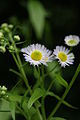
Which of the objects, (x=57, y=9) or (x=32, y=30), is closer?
(x=32, y=30)

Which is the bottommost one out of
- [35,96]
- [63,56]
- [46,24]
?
[35,96]

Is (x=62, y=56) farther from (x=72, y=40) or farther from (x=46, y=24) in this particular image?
(x=46, y=24)

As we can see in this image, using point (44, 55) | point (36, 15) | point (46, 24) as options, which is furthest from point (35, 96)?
point (46, 24)

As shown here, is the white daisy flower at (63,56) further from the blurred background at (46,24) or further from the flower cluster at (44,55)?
the blurred background at (46,24)

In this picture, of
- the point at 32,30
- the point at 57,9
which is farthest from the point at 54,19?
the point at 32,30

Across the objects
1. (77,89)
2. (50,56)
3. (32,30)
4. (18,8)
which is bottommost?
(77,89)

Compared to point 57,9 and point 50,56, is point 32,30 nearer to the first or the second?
point 57,9

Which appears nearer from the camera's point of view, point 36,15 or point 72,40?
point 72,40

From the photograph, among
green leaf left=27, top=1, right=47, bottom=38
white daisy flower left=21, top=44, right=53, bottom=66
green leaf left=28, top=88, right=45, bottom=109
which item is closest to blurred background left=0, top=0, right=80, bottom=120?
green leaf left=27, top=1, right=47, bottom=38
